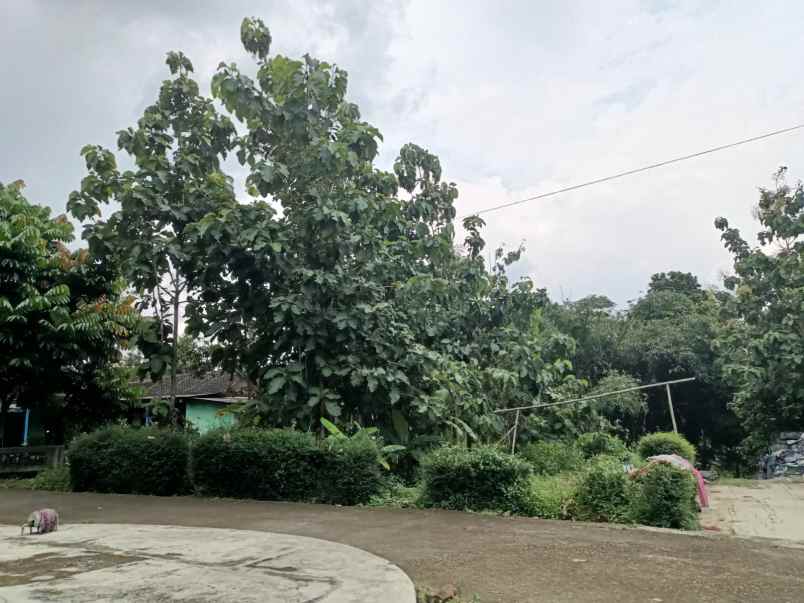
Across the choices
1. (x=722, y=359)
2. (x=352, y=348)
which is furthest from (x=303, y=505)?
(x=722, y=359)

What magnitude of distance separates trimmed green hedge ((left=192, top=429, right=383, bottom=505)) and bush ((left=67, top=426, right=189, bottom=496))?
734mm

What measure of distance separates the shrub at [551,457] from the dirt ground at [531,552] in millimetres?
4757

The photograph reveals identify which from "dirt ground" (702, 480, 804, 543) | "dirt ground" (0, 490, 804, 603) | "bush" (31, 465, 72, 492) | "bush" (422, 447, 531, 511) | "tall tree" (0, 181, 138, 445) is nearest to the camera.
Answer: "dirt ground" (0, 490, 804, 603)

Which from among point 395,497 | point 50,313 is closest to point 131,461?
point 50,313

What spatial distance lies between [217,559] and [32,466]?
10.4 metres

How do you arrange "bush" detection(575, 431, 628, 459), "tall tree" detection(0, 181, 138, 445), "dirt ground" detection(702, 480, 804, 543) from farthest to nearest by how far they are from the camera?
"bush" detection(575, 431, 628, 459) → "tall tree" detection(0, 181, 138, 445) → "dirt ground" detection(702, 480, 804, 543)

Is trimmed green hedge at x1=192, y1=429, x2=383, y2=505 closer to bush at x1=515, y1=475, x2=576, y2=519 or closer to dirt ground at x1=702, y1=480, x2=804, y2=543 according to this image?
bush at x1=515, y1=475, x2=576, y2=519

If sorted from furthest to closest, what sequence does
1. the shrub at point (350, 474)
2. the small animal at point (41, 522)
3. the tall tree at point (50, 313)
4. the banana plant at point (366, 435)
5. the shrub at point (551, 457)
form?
the tall tree at point (50, 313) → the shrub at point (551, 457) → the banana plant at point (366, 435) → the shrub at point (350, 474) → the small animal at point (41, 522)

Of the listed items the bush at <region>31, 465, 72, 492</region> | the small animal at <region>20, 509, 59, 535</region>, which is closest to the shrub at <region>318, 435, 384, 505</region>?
the small animal at <region>20, 509, 59, 535</region>

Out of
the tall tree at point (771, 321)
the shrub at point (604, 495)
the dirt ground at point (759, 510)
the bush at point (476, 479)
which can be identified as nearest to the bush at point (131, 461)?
the bush at point (476, 479)

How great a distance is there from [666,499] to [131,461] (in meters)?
8.03

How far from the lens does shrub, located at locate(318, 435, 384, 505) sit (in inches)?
361

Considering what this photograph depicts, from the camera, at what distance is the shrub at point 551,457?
1240cm

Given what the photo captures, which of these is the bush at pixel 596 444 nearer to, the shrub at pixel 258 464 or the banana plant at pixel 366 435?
the banana plant at pixel 366 435
